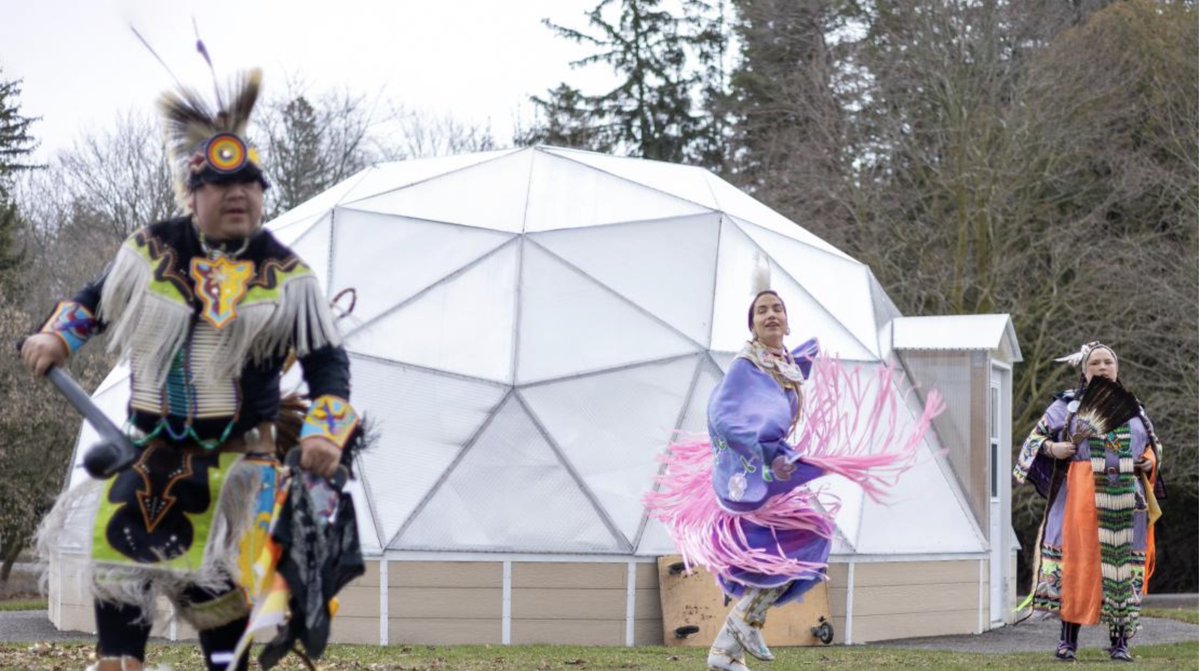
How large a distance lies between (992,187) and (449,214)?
12249 millimetres

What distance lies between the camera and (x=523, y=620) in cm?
1195

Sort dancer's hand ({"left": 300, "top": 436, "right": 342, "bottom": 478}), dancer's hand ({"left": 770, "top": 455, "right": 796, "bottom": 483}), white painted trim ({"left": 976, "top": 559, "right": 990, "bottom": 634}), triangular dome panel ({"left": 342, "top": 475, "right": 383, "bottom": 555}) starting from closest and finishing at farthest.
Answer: dancer's hand ({"left": 300, "top": 436, "right": 342, "bottom": 478}) < dancer's hand ({"left": 770, "top": 455, "right": 796, "bottom": 483}) < triangular dome panel ({"left": 342, "top": 475, "right": 383, "bottom": 555}) < white painted trim ({"left": 976, "top": 559, "right": 990, "bottom": 634})

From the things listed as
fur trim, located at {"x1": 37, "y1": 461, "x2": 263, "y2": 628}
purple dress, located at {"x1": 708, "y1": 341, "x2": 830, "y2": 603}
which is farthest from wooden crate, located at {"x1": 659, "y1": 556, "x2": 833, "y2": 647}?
fur trim, located at {"x1": 37, "y1": 461, "x2": 263, "y2": 628}

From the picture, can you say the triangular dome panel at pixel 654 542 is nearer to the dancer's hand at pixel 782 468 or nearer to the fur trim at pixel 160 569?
the dancer's hand at pixel 782 468

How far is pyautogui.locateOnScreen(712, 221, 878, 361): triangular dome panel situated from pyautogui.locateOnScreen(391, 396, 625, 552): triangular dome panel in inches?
71.8

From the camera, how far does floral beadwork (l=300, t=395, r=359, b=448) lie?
4.80m

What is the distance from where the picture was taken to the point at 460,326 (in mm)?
12766

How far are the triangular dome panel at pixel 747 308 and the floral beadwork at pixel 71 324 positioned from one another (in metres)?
8.34

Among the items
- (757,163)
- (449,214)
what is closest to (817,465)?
(449,214)

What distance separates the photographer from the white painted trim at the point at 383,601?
38.8 feet

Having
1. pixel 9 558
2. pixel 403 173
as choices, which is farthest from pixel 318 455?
pixel 9 558

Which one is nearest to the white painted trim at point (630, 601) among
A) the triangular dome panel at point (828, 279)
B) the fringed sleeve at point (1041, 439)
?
the fringed sleeve at point (1041, 439)

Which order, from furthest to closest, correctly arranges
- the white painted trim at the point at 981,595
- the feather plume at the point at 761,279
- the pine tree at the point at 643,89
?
the pine tree at the point at 643,89 < the white painted trim at the point at 981,595 < the feather plume at the point at 761,279

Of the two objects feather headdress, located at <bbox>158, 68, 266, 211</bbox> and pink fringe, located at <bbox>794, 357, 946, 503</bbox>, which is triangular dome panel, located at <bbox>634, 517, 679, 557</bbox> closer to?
pink fringe, located at <bbox>794, 357, 946, 503</bbox>
